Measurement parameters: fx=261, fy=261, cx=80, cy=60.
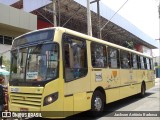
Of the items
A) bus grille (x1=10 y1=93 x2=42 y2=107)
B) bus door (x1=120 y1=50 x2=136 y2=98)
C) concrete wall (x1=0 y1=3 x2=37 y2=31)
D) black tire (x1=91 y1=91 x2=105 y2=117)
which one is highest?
concrete wall (x1=0 y1=3 x2=37 y2=31)

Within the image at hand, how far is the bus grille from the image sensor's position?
23.6 ft

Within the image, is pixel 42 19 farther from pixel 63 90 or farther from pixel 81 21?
pixel 63 90

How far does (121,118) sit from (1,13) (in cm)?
1367

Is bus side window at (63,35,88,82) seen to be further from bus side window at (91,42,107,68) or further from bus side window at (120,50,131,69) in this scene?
bus side window at (120,50,131,69)

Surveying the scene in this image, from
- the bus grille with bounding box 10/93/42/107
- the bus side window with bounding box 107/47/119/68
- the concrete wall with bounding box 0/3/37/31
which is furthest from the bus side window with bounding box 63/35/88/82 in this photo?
the concrete wall with bounding box 0/3/37/31

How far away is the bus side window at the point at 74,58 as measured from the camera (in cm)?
766

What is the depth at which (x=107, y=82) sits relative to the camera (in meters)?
10.2

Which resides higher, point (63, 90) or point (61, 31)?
point (61, 31)

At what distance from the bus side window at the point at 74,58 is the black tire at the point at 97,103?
1.12 m

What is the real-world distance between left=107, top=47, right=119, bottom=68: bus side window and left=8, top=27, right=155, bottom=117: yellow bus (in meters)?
0.67

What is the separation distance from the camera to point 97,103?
9.27 meters

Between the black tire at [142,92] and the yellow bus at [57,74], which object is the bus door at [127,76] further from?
the yellow bus at [57,74]

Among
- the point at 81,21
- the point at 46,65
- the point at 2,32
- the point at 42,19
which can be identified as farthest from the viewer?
the point at 81,21

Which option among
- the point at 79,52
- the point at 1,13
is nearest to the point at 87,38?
the point at 79,52
